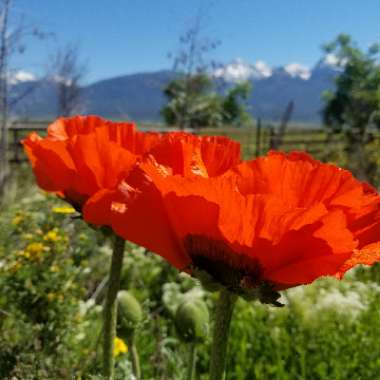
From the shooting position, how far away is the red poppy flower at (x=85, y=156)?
0.94 m

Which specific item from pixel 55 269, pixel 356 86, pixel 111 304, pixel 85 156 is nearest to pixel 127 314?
pixel 111 304

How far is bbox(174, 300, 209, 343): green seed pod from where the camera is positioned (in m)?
1.42

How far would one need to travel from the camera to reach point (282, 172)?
2.34ft

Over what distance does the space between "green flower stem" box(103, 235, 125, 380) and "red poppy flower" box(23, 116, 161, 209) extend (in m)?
0.10

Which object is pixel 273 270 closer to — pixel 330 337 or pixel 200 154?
pixel 200 154

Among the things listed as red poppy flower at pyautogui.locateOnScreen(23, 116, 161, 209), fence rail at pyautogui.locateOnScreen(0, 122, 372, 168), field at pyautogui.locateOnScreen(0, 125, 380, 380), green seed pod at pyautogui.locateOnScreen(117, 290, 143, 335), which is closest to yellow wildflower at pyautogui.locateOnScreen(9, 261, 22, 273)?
field at pyautogui.locateOnScreen(0, 125, 380, 380)

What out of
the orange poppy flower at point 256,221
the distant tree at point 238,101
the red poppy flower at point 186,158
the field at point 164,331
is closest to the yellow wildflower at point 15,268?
the field at point 164,331

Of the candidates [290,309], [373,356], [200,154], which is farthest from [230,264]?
[290,309]

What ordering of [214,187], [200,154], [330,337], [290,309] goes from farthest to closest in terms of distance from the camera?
[290,309]
[330,337]
[200,154]
[214,187]

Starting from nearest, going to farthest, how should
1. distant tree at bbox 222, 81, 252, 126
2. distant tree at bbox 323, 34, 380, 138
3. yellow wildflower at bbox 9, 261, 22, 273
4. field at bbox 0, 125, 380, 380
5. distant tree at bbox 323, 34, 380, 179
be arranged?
field at bbox 0, 125, 380, 380 → yellow wildflower at bbox 9, 261, 22, 273 → distant tree at bbox 323, 34, 380, 179 → distant tree at bbox 323, 34, 380, 138 → distant tree at bbox 222, 81, 252, 126

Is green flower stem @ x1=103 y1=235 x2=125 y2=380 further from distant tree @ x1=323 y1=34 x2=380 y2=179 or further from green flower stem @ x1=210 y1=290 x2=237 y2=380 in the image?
distant tree @ x1=323 y1=34 x2=380 y2=179

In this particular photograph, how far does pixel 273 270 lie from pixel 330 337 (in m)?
2.08

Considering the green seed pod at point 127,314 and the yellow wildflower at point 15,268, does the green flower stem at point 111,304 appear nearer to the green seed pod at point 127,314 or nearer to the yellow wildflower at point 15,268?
the green seed pod at point 127,314

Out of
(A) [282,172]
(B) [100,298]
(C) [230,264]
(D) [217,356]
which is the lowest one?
(B) [100,298]
